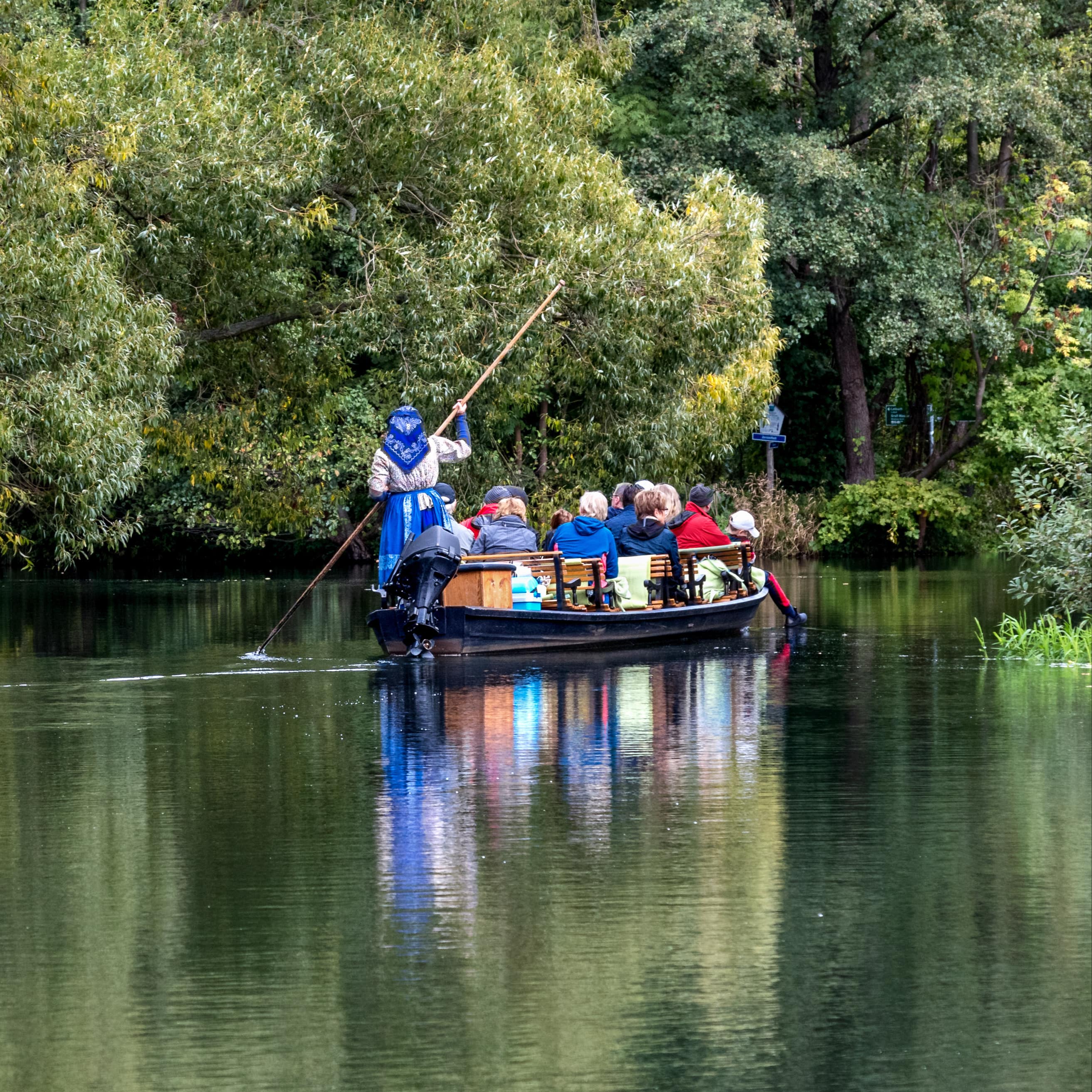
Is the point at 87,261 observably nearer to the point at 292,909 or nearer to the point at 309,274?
the point at 309,274

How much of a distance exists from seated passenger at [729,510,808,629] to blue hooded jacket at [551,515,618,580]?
2.84 m

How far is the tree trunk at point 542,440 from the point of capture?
3966 centimetres

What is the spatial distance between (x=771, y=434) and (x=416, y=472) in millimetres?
24001

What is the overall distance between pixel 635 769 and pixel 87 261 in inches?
391

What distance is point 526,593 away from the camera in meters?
18.6

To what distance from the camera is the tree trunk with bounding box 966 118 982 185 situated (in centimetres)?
4606

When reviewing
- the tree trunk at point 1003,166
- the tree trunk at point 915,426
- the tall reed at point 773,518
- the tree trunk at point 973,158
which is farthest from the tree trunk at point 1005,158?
the tall reed at point 773,518

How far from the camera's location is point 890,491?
4541cm

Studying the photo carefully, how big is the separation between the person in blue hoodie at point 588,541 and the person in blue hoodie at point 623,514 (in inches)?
10.7

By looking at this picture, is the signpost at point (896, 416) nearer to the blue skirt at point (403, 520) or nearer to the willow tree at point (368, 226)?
the willow tree at point (368, 226)

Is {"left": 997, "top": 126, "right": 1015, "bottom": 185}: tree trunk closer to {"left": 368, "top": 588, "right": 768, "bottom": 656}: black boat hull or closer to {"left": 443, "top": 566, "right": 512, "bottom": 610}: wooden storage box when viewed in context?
{"left": 368, "top": 588, "right": 768, "bottom": 656}: black boat hull

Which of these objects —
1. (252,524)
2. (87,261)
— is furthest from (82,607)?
(87,261)

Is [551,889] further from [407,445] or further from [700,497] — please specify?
[700,497]

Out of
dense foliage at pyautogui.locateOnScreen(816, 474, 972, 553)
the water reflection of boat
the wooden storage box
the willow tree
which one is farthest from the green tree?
dense foliage at pyautogui.locateOnScreen(816, 474, 972, 553)
